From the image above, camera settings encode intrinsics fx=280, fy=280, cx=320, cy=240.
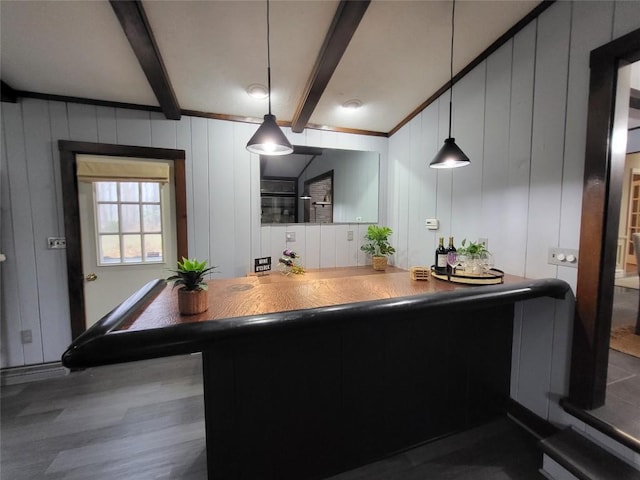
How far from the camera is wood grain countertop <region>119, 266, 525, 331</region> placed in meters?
1.13

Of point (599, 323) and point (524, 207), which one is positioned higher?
point (524, 207)

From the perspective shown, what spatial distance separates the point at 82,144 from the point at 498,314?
365cm

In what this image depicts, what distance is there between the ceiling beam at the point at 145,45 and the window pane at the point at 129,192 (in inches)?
31.9

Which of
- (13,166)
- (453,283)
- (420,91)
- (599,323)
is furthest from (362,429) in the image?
(13,166)

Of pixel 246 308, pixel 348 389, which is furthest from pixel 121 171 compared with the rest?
pixel 348 389

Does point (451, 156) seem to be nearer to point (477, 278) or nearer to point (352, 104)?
point (477, 278)

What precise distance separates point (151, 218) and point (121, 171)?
487 millimetres

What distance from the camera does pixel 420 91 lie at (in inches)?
102

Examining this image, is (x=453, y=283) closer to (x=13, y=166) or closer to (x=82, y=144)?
(x=82, y=144)

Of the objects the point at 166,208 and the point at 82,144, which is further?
the point at 166,208

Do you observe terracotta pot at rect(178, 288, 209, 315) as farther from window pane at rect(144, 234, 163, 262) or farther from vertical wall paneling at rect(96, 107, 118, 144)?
vertical wall paneling at rect(96, 107, 118, 144)

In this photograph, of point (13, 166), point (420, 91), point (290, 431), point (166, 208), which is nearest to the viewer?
point (290, 431)

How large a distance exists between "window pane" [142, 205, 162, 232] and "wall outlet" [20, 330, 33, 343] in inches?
51.4

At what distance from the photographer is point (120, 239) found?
8.89 feet
